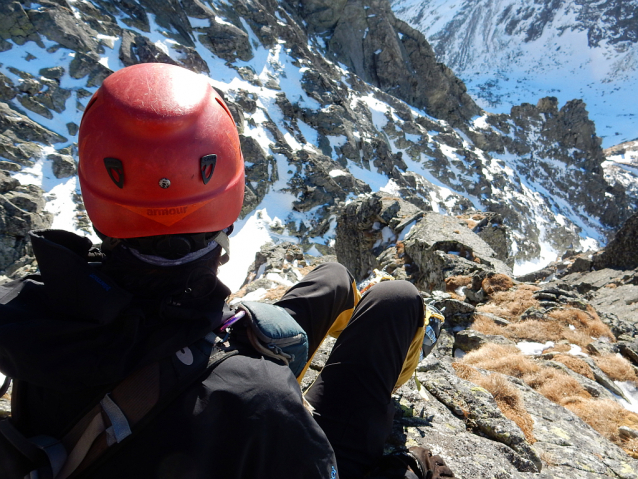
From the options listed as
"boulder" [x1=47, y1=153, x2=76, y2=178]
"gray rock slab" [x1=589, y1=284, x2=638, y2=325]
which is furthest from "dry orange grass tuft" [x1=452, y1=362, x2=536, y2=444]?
"boulder" [x1=47, y1=153, x2=76, y2=178]

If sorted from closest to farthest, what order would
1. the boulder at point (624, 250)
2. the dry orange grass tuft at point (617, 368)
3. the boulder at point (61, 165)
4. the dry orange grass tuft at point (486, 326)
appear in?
the dry orange grass tuft at point (617, 368) → the dry orange grass tuft at point (486, 326) → the boulder at point (624, 250) → the boulder at point (61, 165)

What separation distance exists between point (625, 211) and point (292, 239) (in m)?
107

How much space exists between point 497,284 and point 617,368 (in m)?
4.22

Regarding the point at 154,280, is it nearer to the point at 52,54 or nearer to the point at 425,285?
the point at 425,285

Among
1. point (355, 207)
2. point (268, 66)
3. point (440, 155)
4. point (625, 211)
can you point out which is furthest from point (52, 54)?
point (625, 211)

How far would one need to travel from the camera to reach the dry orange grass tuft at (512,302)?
29.3 ft

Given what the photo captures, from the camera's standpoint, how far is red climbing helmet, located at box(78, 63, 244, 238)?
6.13 ft

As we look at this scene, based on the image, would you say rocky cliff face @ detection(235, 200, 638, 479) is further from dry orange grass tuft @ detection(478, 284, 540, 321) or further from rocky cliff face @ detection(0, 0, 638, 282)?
rocky cliff face @ detection(0, 0, 638, 282)

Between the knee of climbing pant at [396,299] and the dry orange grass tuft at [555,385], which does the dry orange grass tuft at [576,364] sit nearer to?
the dry orange grass tuft at [555,385]

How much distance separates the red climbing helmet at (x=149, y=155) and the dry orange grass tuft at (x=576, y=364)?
6801mm

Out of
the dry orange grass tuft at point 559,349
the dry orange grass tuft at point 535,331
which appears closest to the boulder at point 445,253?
the dry orange grass tuft at point 535,331

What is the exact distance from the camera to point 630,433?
440cm

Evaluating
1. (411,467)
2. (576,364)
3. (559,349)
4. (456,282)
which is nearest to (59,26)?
(456,282)

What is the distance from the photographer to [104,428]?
4.45 ft
